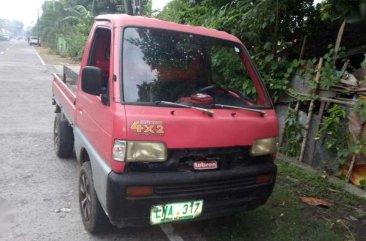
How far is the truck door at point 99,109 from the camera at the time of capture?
3.15 metres

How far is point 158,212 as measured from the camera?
10.1 feet

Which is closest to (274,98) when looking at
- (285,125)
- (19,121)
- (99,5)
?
(285,125)

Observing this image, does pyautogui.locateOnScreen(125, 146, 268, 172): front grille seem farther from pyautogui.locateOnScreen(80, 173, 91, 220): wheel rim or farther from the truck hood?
pyautogui.locateOnScreen(80, 173, 91, 220): wheel rim

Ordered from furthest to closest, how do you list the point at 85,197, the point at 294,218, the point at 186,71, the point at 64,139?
→ the point at 64,139 → the point at 294,218 → the point at 85,197 → the point at 186,71

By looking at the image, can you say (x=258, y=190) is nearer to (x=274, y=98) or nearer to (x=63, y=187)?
(x=63, y=187)

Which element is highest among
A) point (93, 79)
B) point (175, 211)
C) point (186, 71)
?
point (186, 71)

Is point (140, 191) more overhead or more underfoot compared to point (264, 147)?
more underfoot

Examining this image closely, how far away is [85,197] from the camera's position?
12.7 feet

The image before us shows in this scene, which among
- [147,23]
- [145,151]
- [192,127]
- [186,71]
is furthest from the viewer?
[186,71]

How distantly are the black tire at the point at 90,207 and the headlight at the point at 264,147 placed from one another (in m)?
1.43

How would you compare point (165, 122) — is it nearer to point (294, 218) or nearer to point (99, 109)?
point (99, 109)

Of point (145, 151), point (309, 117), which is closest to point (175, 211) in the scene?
point (145, 151)

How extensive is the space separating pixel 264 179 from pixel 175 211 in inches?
36.4

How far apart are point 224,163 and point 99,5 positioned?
87.9ft
